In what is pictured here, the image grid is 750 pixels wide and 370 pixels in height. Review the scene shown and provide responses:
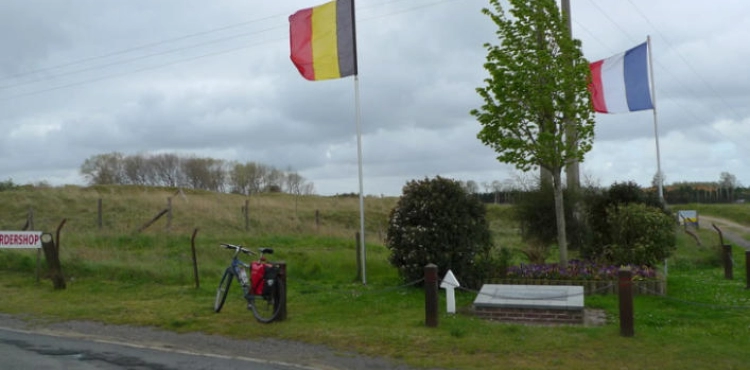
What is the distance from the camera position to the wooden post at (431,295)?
10.8 meters

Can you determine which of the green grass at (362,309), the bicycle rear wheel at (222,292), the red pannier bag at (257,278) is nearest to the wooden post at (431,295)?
the green grass at (362,309)

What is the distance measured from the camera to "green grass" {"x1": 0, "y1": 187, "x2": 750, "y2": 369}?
9.10 metres

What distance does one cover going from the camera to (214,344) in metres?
10.4

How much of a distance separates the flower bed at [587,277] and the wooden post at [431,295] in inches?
154

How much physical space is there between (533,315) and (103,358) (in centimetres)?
654

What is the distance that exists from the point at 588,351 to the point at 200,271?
38.9 ft

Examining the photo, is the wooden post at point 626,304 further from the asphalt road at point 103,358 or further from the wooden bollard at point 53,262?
the wooden bollard at point 53,262

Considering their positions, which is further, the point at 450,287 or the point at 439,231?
the point at 439,231

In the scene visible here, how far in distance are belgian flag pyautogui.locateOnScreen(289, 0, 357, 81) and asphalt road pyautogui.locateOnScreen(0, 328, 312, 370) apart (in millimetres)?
8505

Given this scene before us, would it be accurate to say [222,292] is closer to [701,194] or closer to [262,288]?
[262,288]

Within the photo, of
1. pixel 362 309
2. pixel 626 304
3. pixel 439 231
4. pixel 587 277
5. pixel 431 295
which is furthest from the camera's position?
pixel 587 277

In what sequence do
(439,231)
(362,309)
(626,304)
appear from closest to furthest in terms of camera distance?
(626,304), (362,309), (439,231)

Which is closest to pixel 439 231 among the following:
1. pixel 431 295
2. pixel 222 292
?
pixel 431 295

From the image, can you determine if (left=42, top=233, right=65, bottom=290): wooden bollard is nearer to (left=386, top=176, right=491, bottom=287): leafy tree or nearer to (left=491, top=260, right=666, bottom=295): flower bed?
(left=386, top=176, right=491, bottom=287): leafy tree
